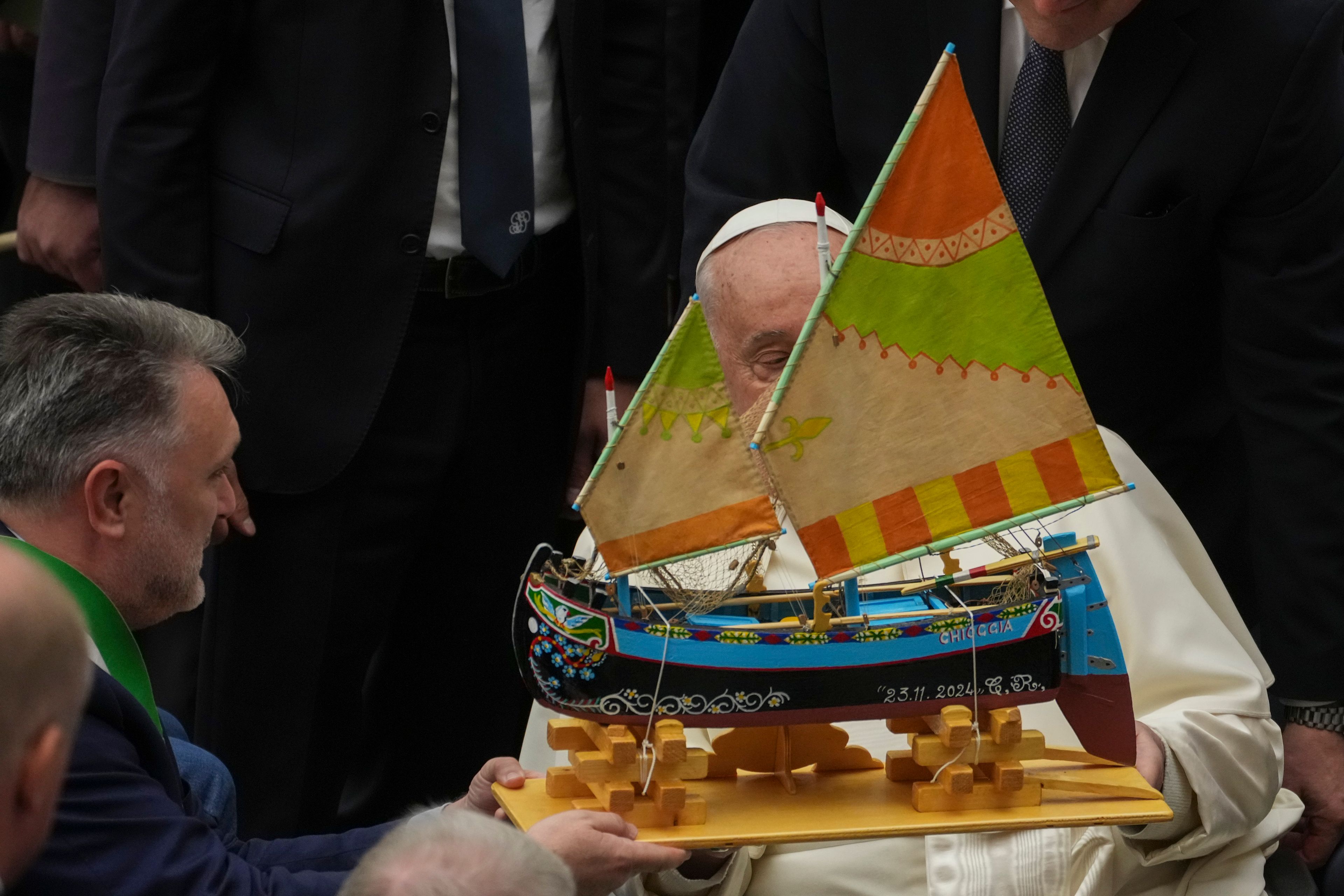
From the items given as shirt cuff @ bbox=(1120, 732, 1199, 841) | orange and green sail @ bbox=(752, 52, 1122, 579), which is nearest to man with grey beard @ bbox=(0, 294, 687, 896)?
orange and green sail @ bbox=(752, 52, 1122, 579)

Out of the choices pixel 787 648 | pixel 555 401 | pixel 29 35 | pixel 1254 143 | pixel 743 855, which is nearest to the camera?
pixel 787 648

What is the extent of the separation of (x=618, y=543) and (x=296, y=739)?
65.1 inches

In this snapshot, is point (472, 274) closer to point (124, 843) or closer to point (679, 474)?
point (679, 474)

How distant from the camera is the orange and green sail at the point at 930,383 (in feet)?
7.76

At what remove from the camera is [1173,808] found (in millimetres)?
2689

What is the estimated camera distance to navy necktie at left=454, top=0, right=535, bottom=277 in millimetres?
3596

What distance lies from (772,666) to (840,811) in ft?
0.70

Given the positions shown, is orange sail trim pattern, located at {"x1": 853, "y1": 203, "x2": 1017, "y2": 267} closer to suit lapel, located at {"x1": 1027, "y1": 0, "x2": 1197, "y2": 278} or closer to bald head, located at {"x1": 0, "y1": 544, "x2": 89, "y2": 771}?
suit lapel, located at {"x1": 1027, "y1": 0, "x2": 1197, "y2": 278}

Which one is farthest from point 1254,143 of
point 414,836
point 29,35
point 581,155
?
point 29,35

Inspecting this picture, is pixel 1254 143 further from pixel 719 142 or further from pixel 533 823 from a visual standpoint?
pixel 533 823

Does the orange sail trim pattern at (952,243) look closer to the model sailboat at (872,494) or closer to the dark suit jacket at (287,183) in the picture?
the model sailboat at (872,494)

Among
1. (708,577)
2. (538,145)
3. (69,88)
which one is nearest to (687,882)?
(708,577)

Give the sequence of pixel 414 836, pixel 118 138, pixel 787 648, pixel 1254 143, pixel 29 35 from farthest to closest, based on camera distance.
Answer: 1. pixel 29 35
2. pixel 118 138
3. pixel 1254 143
4. pixel 787 648
5. pixel 414 836

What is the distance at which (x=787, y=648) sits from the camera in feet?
7.75
